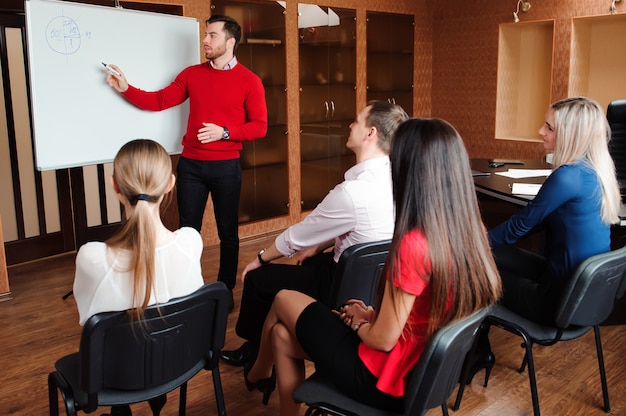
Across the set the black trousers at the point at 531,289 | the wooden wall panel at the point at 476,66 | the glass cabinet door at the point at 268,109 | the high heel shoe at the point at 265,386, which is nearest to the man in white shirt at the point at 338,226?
the high heel shoe at the point at 265,386

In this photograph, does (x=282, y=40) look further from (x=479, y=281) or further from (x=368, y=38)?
(x=479, y=281)

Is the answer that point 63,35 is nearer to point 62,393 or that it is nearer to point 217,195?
point 217,195

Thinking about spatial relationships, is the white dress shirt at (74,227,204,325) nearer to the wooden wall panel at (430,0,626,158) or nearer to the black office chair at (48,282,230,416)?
the black office chair at (48,282,230,416)

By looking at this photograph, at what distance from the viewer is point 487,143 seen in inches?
231

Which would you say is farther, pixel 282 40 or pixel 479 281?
pixel 282 40

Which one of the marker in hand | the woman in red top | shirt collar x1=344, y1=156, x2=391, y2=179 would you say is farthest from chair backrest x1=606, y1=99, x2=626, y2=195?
the marker in hand

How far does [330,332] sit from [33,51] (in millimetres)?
2140

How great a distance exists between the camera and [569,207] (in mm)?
2150

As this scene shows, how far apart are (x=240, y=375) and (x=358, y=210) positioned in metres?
0.98

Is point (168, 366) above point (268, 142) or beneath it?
beneath

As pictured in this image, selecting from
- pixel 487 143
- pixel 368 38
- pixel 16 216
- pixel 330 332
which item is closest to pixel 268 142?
pixel 368 38

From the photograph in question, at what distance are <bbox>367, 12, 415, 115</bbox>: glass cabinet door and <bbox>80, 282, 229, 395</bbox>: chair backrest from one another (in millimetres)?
4207

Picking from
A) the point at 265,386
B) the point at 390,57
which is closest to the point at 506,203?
the point at 265,386

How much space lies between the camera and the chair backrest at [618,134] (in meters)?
3.92
